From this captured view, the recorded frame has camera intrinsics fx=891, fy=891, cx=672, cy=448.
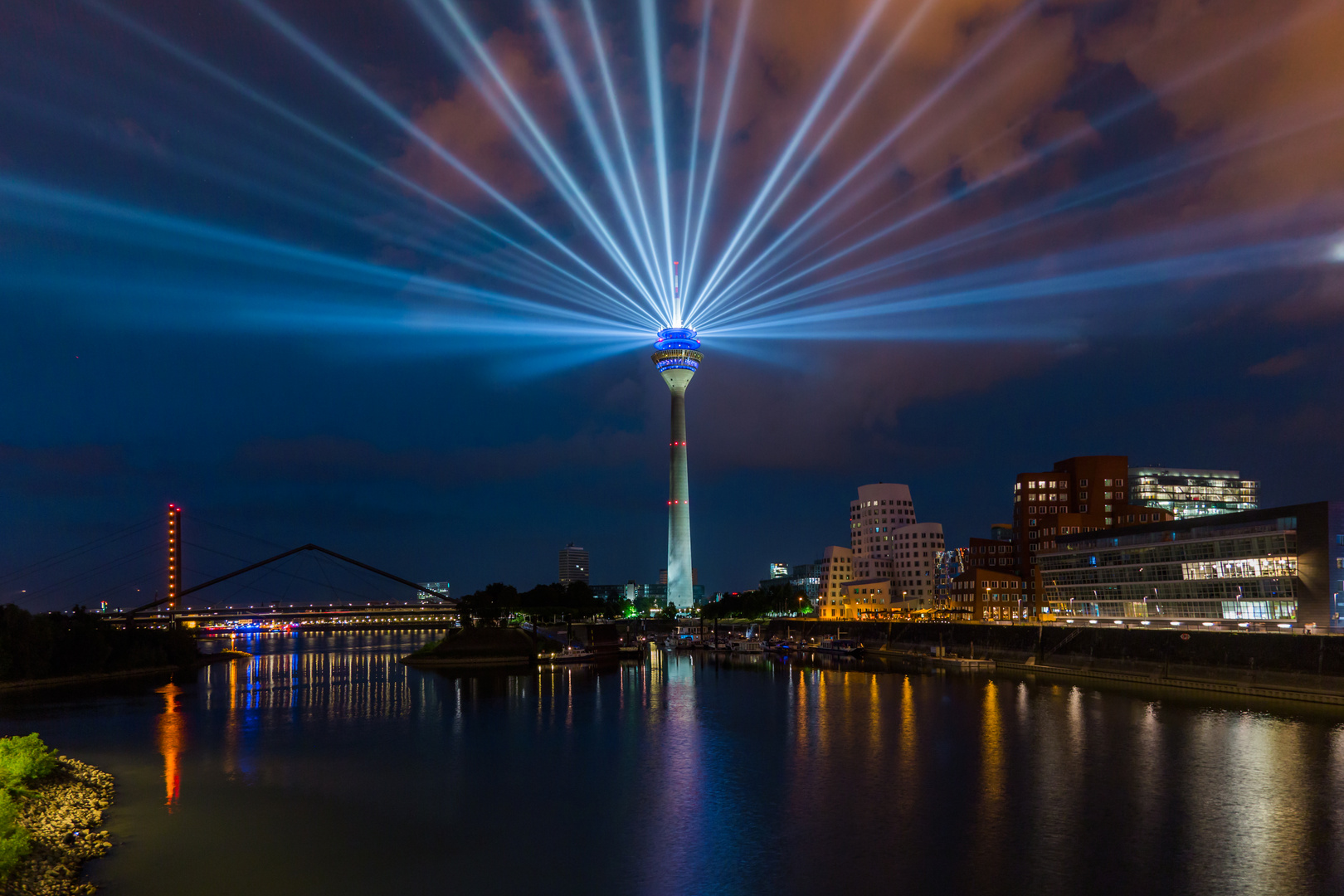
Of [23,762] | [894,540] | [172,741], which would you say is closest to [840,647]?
[894,540]

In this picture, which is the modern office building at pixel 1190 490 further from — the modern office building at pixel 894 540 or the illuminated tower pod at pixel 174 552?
the illuminated tower pod at pixel 174 552

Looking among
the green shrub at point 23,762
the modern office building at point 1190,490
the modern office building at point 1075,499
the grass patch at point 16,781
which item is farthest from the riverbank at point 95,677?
the modern office building at point 1190,490

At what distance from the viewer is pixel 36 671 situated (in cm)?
7706

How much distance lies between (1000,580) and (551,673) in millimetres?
62671

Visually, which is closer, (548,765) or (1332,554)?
(548,765)

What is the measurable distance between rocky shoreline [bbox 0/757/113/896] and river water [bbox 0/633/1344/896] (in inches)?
32.8

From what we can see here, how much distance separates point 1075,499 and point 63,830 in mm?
122070

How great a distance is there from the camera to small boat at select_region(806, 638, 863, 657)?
339 ft

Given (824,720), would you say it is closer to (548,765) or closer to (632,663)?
(548,765)

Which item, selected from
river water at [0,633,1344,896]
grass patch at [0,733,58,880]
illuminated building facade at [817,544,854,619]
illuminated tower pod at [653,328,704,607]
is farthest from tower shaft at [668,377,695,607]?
grass patch at [0,733,58,880]

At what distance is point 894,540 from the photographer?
549 feet

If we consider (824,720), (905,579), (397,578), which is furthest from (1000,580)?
(397,578)

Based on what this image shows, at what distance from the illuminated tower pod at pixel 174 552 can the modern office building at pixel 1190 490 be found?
151745 millimetres

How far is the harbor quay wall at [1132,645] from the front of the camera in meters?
51.6
